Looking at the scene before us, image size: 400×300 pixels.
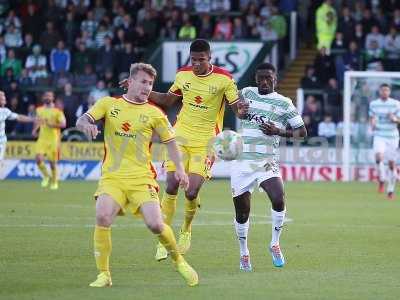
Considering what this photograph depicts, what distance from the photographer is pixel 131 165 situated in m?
11.2

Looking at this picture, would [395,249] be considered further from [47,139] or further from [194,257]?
[47,139]

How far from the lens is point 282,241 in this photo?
15.9 m

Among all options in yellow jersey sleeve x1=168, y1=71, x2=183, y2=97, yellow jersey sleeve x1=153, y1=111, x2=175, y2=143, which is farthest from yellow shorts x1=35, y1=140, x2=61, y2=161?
yellow jersey sleeve x1=153, y1=111, x2=175, y2=143

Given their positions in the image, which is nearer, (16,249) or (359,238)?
(16,249)

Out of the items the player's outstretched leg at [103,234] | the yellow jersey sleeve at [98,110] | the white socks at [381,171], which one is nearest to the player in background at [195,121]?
the yellow jersey sleeve at [98,110]

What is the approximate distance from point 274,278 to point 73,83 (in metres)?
23.6

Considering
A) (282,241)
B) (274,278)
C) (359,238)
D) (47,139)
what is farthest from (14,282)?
(47,139)

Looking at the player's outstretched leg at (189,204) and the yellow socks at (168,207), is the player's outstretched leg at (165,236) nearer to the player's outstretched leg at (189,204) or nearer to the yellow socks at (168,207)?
the player's outstretched leg at (189,204)

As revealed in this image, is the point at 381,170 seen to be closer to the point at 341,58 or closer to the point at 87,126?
the point at 341,58

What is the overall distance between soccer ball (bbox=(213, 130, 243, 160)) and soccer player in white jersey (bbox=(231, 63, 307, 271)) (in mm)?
152

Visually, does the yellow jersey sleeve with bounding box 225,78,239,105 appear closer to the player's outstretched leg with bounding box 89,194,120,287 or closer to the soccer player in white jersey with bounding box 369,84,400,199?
the player's outstretched leg with bounding box 89,194,120,287

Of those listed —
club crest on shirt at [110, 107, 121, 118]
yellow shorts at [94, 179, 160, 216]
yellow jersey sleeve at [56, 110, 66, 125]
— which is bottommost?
yellow jersey sleeve at [56, 110, 66, 125]

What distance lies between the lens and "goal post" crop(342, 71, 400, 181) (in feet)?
104

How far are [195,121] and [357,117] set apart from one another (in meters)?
18.3
